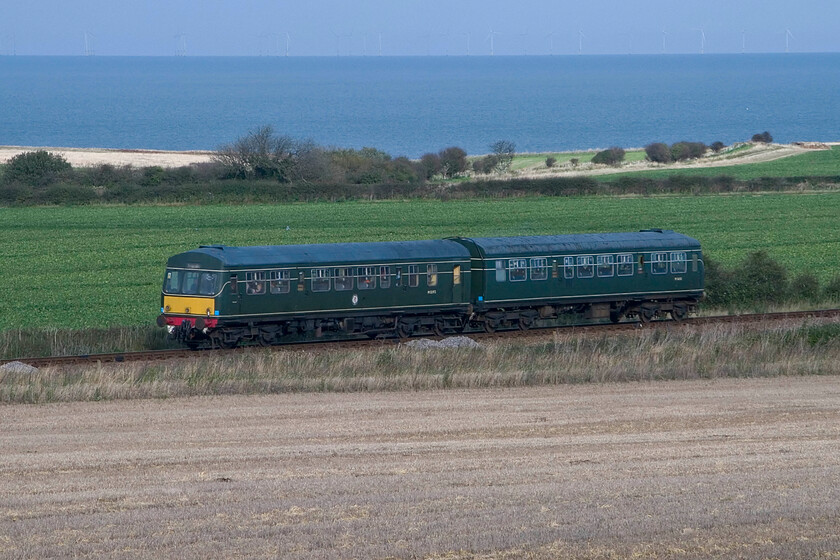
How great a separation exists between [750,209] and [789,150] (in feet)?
189

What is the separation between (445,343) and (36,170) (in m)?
61.7

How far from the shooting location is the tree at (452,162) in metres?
99.9

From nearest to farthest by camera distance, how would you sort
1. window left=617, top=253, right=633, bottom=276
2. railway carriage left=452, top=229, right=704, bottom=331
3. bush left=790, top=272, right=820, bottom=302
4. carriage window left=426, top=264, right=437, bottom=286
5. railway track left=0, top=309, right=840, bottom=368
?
railway track left=0, top=309, right=840, bottom=368
carriage window left=426, top=264, right=437, bottom=286
railway carriage left=452, top=229, right=704, bottom=331
window left=617, top=253, right=633, bottom=276
bush left=790, top=272, right=820, bottom=302

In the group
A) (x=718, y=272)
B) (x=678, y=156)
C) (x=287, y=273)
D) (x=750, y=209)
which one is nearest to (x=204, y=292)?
(x=287, y=273)

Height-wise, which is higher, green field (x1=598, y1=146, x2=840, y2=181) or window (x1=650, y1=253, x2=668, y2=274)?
green field (x1=598, y1=146, x2=840, y2=181)

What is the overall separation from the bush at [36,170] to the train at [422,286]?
52.3m

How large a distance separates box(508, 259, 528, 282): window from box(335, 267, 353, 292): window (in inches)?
193

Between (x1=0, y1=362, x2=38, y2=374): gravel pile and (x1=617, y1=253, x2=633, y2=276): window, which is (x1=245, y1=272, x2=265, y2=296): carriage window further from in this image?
(x1=617, y1=253, x2=633, y2=276): window

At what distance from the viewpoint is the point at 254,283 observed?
28.2 metres

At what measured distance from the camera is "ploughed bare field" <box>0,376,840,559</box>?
11.6 metres

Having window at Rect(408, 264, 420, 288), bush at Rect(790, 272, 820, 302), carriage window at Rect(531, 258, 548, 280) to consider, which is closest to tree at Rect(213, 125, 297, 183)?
bush at Rect(790, 272, 820, 302)

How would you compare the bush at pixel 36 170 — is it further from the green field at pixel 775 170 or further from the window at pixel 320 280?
the window at pixel 320 280

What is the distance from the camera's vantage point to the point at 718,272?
122ft

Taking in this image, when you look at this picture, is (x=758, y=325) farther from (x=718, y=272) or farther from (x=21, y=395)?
(x=21, y=395)
